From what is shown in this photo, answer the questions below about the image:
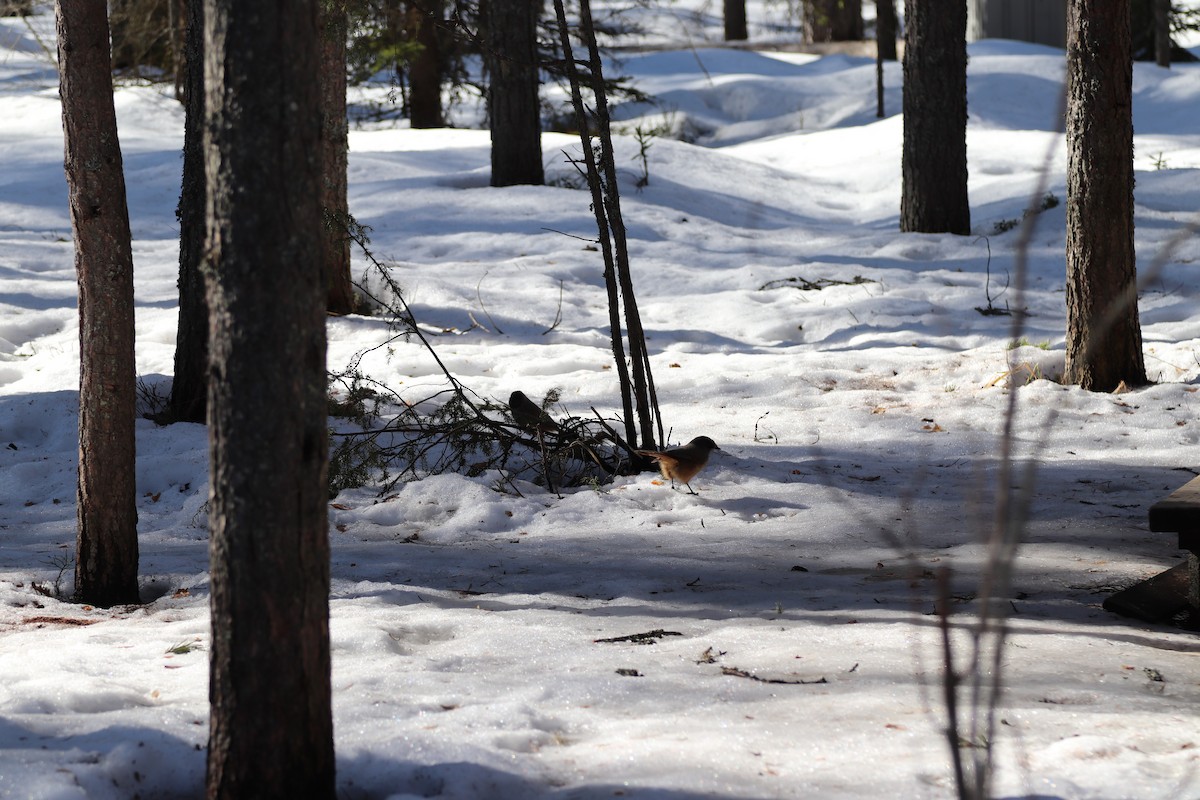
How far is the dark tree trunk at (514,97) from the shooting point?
1143cm

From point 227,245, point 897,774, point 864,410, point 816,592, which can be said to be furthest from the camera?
point 864,410

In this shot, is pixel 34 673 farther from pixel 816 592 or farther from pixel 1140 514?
pixel 1140 514

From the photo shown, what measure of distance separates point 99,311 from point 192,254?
2.38m

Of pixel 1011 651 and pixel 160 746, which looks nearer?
pixel 160 746

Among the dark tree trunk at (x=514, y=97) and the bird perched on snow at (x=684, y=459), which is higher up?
the dark tree trunk at (x=514, y=97)


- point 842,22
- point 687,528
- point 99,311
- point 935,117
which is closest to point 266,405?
point 99,311

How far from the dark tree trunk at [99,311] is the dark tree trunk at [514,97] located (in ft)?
21.4

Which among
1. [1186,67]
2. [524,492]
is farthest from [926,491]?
[1186,67]

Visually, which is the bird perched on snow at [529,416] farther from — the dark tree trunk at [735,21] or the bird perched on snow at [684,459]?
the dark tree trunk at [735,21]

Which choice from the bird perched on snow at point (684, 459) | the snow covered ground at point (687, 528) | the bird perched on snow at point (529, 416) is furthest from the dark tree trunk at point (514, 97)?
the bird perched on snow at point (684, 459)

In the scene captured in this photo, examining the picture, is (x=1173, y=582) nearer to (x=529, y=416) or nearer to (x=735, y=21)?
(x=529, y=416)

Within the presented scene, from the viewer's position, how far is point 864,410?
7.18m

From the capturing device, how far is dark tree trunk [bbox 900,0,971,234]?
11047 millimetres

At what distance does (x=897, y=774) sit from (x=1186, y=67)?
2224cm
